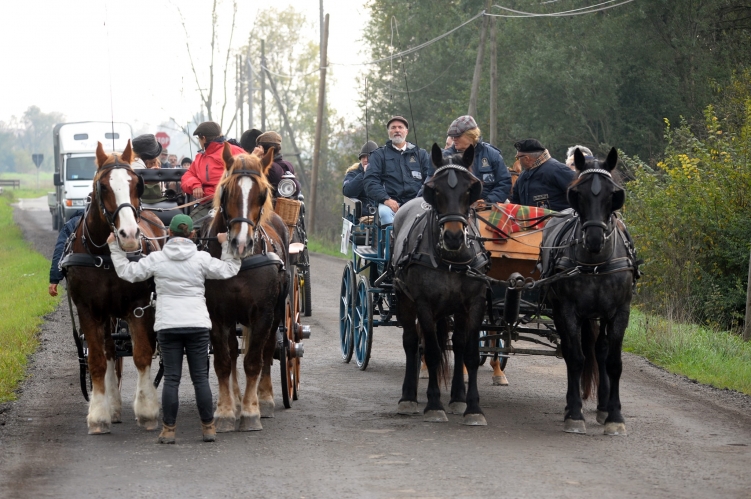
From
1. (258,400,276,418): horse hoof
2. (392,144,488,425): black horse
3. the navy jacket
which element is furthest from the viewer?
the navy jacket

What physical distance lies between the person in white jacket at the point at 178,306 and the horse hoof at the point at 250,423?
397 mm

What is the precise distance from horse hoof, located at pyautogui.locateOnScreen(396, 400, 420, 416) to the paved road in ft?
0.30

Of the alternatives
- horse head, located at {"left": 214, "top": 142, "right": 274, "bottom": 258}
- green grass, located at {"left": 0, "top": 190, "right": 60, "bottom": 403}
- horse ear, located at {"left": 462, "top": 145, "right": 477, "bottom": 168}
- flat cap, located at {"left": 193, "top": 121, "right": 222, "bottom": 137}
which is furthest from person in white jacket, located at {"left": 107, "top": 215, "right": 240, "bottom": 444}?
green grass, located at {"left": 0, "top": 190, "right": 60, "bottom": 403}

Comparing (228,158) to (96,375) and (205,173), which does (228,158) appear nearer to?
(205,173)

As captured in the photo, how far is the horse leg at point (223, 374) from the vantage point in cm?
774

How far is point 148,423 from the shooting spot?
7945 millimetres

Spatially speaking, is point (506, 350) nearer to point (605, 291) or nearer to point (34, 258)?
point (605, 291)

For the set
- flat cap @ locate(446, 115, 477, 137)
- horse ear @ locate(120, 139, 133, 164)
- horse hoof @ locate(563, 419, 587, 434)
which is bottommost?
horse hoof @ locate(563, 419, 587, 434)

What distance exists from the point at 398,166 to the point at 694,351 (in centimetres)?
384

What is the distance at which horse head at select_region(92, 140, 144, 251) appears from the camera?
731 cm

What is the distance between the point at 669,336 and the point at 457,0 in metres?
26.3

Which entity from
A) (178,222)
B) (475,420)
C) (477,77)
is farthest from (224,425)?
(477,77)

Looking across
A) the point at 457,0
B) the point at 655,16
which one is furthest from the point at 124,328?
the point at 457,0

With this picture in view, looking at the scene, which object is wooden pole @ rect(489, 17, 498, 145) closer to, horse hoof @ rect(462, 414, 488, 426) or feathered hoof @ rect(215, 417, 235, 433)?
horse hoof @ rect(462, 414, 488, 426)
